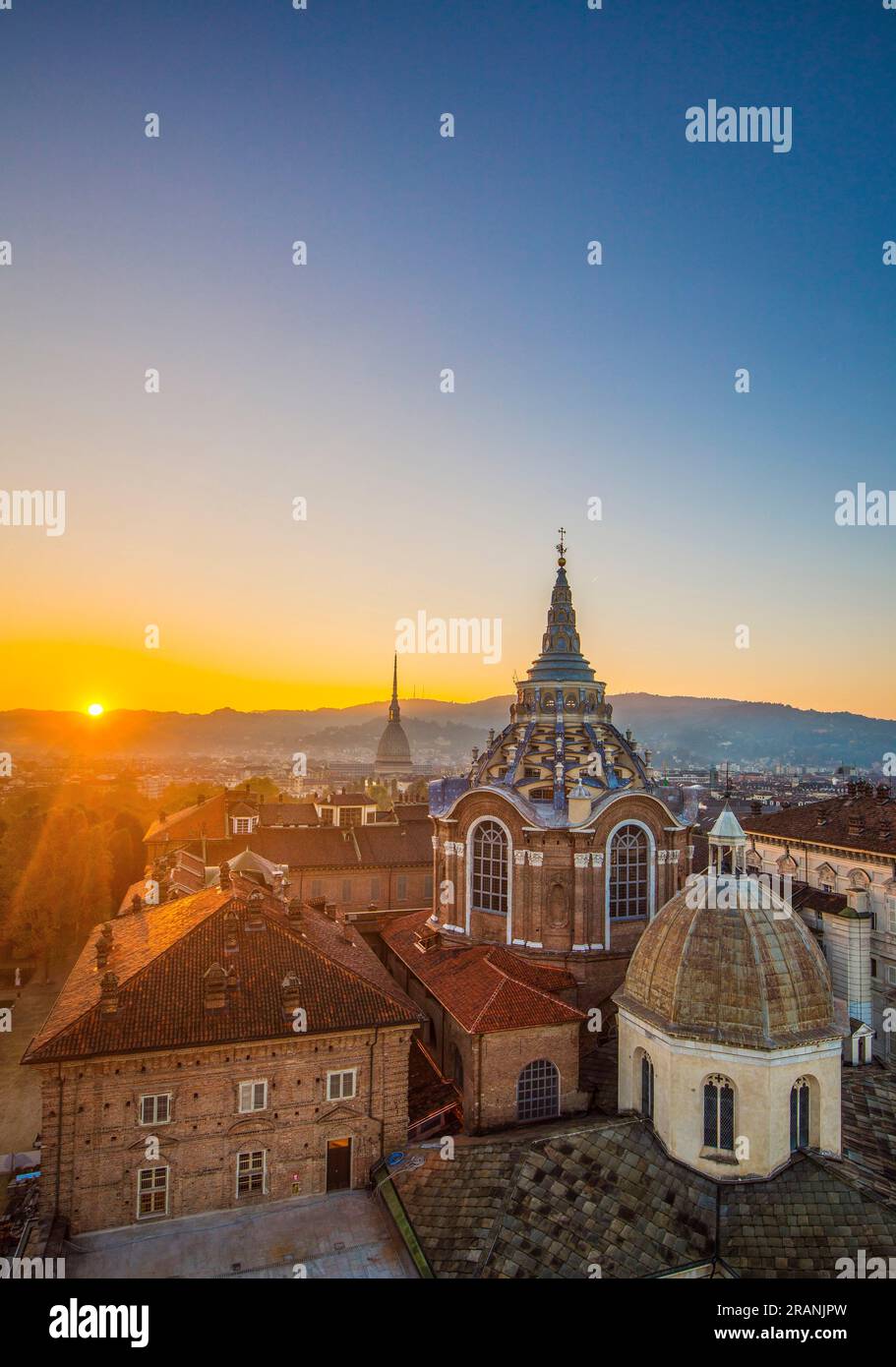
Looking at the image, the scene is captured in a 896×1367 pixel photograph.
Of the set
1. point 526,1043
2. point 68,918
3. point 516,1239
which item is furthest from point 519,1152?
point 68,918

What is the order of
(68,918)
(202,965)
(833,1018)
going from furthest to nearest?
(68,918), (202,965), (833,1018)

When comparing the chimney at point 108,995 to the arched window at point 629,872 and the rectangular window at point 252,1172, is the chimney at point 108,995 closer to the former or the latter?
the rectangular window at point 252,1172

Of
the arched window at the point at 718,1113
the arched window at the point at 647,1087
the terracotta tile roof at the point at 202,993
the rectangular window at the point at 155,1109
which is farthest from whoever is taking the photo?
the arched window at the point at 647,1087

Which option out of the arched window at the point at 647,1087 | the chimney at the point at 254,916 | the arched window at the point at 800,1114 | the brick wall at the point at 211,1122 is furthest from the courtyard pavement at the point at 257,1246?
the arched window at the point at 800,1114

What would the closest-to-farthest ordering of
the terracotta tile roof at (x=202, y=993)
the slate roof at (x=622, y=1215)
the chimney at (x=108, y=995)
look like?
the slate roof at (x=622, y=1215)
the terracotta tile roof at (x=202, y=993)
the chimney at (x=108, y=995)

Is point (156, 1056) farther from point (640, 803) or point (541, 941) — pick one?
point (640, 803)
